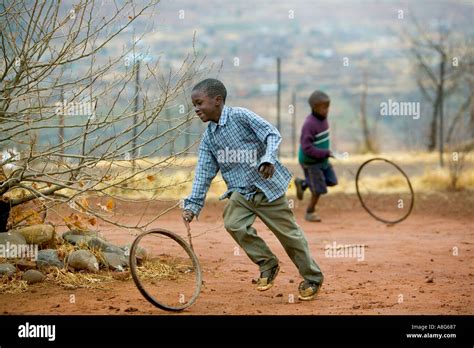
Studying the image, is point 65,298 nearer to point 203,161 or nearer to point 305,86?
point 203,161

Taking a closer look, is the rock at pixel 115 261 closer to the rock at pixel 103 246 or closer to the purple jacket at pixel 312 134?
the rock at pixel 103 246

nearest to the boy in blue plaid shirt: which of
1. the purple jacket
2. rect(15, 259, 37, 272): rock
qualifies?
rect(15, 259, 37, 272): rock

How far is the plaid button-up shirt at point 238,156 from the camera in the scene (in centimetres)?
733

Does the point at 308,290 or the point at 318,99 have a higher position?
the point at 318,99

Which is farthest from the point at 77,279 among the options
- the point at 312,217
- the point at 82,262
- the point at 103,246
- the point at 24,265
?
the point at 312,217

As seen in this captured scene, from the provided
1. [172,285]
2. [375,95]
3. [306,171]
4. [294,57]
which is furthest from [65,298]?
[294,57]

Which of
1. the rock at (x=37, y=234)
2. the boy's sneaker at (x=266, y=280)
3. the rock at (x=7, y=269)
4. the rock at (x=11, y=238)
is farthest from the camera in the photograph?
the rock at (x=37, y=234)

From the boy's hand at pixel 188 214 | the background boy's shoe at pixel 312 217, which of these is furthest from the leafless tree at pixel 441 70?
the boy's hand at pixel 188 214

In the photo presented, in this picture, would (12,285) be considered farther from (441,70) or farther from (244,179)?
(441,70)

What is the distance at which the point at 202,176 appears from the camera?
7465 millimetres

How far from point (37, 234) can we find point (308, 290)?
9.31ft

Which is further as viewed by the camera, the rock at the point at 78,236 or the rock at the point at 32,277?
the rock at the point at 78,236
